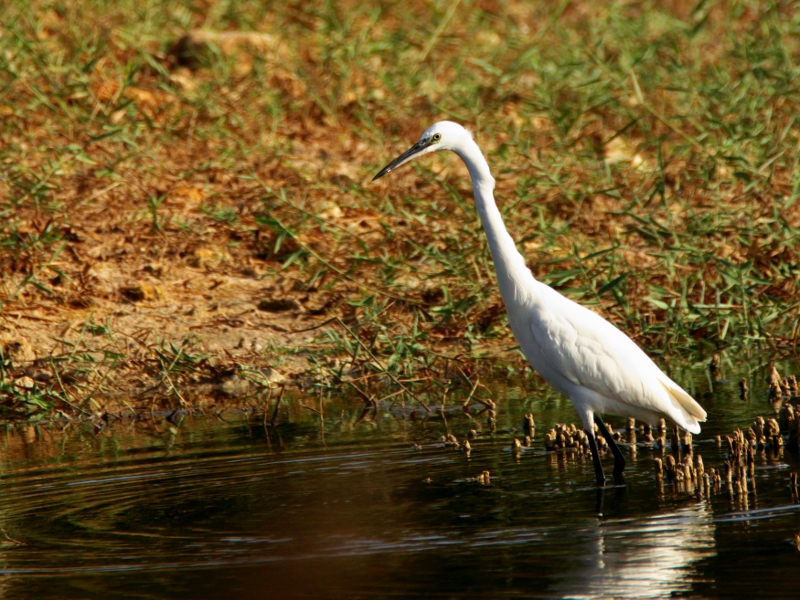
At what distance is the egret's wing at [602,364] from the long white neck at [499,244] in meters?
0.16

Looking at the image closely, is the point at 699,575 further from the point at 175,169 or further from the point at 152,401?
the point at 175,169

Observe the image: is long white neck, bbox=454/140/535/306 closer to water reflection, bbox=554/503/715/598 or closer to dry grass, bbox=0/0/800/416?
water reflection, bbox=554/503/715/598

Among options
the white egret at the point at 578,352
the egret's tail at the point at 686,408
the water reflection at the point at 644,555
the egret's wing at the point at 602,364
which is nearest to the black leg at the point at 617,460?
the white egret at the point at 578,352

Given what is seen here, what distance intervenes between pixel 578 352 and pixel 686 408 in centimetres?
52

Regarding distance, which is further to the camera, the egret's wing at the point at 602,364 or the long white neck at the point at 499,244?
the long white neck at the point at 499,244

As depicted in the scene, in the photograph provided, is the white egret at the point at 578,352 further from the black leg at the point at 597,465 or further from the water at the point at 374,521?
the water at the point at 374,521

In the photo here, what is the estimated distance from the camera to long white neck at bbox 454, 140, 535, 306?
541cm

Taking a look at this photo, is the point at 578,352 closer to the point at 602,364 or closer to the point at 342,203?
the point at 602,364

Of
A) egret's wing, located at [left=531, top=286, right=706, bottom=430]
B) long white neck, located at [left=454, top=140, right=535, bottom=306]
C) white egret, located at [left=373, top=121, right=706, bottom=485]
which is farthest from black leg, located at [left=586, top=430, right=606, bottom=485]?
long white neck, located at [left=454, top=140, right=535, bottom=306]

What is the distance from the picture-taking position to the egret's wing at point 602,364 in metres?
5.18

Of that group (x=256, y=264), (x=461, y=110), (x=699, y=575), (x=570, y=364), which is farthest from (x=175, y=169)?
(x=699, y=575)

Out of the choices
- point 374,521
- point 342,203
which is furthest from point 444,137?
point 342,203

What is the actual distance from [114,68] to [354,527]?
7.46 meters

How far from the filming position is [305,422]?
6.54 metres
